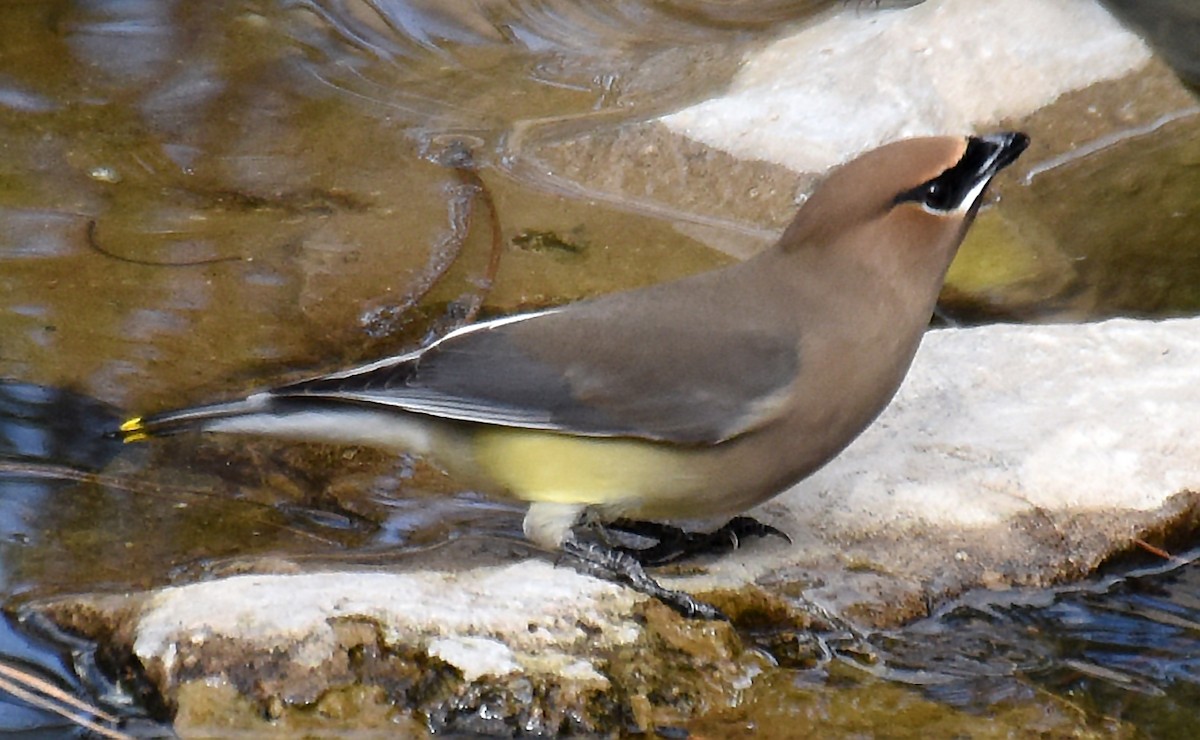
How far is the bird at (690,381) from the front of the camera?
14.0 ft

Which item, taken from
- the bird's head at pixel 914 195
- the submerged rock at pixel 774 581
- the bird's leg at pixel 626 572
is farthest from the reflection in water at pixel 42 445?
the bird's head at pixel 914 195

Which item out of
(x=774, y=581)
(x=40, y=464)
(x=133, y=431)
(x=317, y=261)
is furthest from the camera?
(x=317, y=261)

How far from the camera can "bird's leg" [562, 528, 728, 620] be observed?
3.97 meters

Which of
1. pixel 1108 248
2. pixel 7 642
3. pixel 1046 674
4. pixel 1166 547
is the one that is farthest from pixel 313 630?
pixel 1108 248

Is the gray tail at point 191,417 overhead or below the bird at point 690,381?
below

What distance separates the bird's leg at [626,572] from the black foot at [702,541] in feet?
0.33

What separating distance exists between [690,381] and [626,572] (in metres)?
0.51

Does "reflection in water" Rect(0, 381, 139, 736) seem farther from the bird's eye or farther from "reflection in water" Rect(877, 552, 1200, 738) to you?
the bird's eye

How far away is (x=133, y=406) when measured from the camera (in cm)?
509

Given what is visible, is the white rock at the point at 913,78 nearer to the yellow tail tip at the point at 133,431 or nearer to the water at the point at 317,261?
the water at the point at 317,261

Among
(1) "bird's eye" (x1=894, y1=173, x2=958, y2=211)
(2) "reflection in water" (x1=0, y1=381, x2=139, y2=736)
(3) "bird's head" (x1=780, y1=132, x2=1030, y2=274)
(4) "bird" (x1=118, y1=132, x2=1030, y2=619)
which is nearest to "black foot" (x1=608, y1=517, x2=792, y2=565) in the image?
(4) "bird" (x1=118, y1=132, x2=1030, y2=619)

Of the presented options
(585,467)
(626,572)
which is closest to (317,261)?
(585,467)

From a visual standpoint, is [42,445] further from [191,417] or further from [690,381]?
[690,381]

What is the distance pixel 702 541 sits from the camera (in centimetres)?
→ 459
